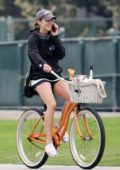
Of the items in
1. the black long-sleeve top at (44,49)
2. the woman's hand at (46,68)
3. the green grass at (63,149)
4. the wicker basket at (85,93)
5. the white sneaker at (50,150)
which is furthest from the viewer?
the green grass at (63,149)

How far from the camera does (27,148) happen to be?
33.0 ft

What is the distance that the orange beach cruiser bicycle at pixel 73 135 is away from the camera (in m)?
9.12

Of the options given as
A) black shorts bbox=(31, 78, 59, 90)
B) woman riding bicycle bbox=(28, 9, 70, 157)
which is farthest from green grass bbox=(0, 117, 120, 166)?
black shorts bbox=(31, 78, 59, 90)

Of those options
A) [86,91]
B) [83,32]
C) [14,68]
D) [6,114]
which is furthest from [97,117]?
[83,32]

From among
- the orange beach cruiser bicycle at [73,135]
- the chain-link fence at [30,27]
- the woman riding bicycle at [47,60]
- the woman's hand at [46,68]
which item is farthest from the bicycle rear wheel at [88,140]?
the chain-link fence at [30,27]

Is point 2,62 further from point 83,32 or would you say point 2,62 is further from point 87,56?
point 83,32

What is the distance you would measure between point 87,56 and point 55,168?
11668 mm

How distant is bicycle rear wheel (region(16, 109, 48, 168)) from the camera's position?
980 centimetres

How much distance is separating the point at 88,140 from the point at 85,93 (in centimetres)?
53

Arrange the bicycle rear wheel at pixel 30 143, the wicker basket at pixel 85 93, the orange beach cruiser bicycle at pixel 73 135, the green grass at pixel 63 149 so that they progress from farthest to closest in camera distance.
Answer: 1. the green grass at pixel 63 149
2. the bicycle rear wheel at pixel 30 143
3. the orange beach cruiser bicycle at pixel 73 135
4. the wicker basket at pixel 85 93

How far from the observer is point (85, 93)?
9086 millimetres

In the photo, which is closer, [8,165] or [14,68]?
[8,165]

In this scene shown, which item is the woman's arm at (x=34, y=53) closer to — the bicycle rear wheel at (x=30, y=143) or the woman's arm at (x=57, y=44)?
the woman's arm at (x=57, y=44)

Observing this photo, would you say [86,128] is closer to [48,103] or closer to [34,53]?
[48,103]
